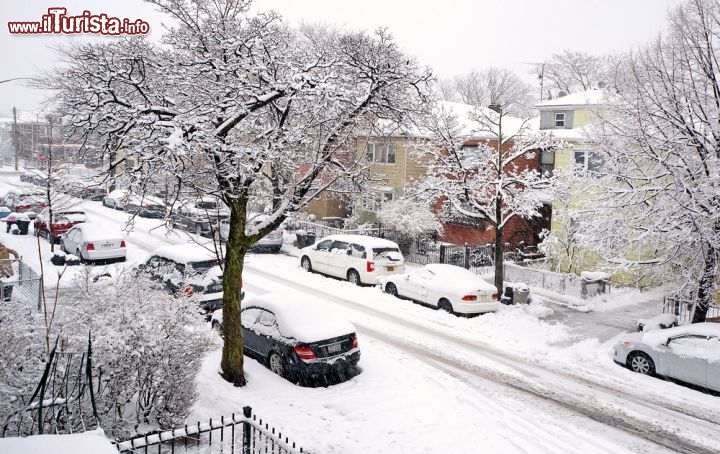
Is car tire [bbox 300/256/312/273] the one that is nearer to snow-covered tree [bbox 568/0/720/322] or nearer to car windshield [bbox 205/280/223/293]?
car windshield [bbox 205/280/223/293]

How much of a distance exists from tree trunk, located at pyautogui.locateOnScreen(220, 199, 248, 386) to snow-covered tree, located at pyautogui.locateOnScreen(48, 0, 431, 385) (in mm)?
20

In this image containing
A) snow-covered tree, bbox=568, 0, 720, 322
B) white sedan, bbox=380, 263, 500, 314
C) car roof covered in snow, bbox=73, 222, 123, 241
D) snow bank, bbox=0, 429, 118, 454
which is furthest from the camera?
car roof covered in snow, bbox=73, 222, 123, 241

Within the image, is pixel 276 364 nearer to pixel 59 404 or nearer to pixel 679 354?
pixel 59 404

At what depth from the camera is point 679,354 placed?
12.4 m

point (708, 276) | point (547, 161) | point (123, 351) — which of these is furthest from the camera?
point (547, 161)

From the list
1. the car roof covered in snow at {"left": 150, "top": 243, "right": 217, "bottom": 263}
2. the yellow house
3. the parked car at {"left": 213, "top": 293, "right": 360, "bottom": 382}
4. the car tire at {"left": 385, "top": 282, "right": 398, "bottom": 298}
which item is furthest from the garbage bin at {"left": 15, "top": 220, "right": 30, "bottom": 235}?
the yellow house

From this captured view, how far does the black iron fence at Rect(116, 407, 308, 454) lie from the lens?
6.10 metres

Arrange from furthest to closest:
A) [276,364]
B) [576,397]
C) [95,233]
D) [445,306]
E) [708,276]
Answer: [95,233]
[445,306]
[708,276]
[276,364]
[576,397]

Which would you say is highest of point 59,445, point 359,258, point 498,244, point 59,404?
point 498,244

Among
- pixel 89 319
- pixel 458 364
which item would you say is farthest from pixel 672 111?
pixel 89 319

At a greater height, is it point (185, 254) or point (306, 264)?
point (185, 254)

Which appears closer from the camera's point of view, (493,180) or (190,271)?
(190,271)

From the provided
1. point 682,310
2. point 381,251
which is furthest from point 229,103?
point 682,310

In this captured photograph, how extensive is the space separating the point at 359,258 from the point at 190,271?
6859mm
